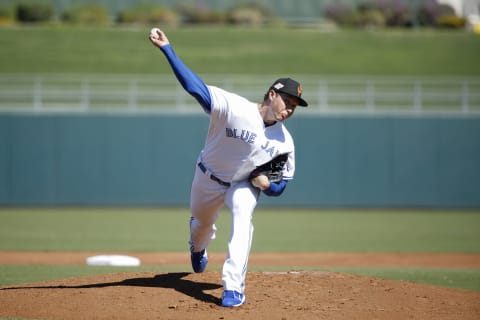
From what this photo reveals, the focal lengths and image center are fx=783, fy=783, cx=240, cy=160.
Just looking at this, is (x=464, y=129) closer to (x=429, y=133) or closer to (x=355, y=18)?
(x=429, y=133)

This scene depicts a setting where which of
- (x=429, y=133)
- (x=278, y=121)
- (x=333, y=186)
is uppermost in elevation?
(x=278, y=121)

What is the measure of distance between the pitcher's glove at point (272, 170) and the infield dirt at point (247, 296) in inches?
40.6

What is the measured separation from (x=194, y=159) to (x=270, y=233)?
5.23 meters

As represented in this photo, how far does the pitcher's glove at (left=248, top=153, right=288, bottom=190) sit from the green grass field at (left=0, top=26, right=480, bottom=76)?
84.7ft

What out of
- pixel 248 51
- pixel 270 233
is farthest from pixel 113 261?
pixel 248 51

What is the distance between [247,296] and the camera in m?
6.70

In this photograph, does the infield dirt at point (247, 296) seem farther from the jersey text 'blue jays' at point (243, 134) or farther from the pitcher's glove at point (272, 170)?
the jersey text 'blue jays' at point (243, 134)

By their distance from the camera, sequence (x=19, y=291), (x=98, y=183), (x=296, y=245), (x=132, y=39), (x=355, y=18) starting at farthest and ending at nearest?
1. (x=355, y=18)
2. (x=132, y=39)
3. (x=98, y=183)
4. (x=296, y=245)
5. (x=19, y=291)

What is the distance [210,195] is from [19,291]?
190cm

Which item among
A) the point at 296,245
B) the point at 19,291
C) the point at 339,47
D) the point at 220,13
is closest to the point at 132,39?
the point at 220,13

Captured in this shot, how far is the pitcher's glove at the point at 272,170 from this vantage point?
6523 millimetres

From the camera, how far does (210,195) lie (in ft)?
22.6

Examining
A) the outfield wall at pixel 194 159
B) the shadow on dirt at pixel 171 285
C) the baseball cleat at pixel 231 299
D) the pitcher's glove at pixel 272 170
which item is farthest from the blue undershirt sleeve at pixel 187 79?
the outfield wall at pixel 194 159

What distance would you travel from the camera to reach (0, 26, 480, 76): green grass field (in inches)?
1297
